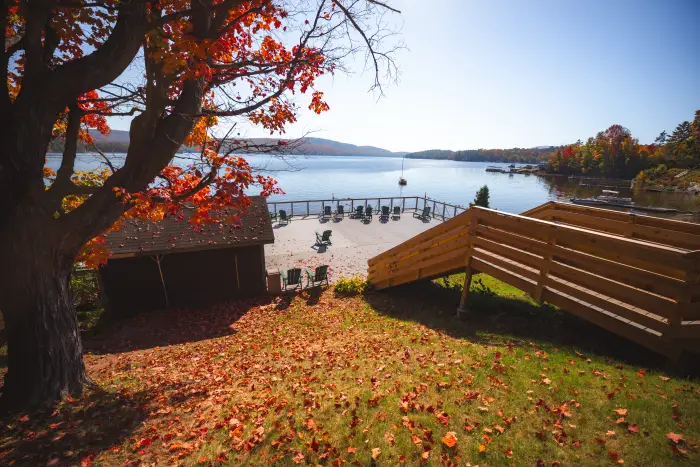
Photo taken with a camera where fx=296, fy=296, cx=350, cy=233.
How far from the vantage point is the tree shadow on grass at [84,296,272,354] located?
8414mm

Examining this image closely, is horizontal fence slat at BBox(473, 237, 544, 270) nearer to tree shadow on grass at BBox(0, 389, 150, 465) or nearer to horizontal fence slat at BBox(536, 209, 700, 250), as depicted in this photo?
horizontal fence slat at BBox(536, 209, 700, 250)

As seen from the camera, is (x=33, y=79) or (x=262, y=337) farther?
(x=262, y=337)

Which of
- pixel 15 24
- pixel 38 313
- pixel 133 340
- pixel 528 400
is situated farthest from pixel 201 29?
pixel 133 340

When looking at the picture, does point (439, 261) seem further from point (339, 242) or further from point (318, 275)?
point (339, 242)

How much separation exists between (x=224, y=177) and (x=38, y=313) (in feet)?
10.4

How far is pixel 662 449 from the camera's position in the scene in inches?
108

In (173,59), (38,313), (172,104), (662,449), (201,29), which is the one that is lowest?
(662,449)

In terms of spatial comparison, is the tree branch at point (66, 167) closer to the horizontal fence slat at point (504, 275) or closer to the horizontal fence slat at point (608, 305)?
the horizontal fence slat at point (504, 275)

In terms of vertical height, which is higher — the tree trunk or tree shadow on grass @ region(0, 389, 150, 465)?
the tree trunk

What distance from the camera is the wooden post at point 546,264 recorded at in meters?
5.36

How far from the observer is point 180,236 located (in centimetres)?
1110

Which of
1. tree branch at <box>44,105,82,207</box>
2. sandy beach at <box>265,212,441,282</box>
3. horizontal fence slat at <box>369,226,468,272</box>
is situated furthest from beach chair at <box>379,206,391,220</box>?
tree branch at <box>44,105,82,207</box>

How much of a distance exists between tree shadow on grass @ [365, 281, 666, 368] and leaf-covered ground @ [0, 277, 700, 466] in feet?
0.13

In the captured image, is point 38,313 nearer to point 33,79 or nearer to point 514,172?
point 33,79
